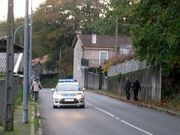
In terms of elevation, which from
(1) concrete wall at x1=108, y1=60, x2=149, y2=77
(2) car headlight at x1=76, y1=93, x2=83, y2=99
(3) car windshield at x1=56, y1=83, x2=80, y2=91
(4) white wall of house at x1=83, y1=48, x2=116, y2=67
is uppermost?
(4) white wall of house at x1=83, y1=48, x2=116, y2=67

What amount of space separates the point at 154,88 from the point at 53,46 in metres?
62.5

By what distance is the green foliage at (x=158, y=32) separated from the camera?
31809 millimetres

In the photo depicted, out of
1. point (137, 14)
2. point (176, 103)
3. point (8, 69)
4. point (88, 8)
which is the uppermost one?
point (88, 8)

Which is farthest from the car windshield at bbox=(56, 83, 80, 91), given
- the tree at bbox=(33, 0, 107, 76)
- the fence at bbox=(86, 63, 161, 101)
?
the tree at bbox=(33, 0, 107, 76)

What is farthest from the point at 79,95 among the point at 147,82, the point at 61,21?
the point at 61,21

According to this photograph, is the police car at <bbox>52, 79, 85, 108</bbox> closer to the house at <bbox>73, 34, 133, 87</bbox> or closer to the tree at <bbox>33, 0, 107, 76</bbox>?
the house at <bbox>73, 34, 133, 87</bbox>

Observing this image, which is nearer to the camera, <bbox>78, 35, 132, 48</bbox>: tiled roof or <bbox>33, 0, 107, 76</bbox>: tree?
<bbox>78, 35, 132, 48</bbox>: tiled roof

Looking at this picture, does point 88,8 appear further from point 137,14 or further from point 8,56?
point 8,56

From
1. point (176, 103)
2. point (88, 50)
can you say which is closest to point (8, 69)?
point (176, 103)

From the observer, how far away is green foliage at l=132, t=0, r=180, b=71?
104 feet

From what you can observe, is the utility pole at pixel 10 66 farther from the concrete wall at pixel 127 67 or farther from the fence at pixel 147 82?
the concrete wall at pixel 127 67

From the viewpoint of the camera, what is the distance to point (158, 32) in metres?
36.2

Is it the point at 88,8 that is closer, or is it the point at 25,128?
the point at 25,128

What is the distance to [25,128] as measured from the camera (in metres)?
19.8
